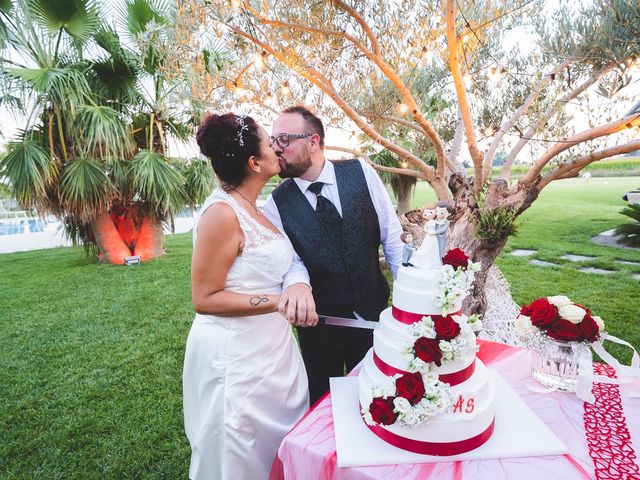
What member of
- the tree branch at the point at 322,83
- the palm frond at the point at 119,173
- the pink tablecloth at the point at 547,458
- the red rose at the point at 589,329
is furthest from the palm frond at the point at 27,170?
the red rose at the point at 589,329

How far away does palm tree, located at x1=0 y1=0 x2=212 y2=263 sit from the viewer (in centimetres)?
690

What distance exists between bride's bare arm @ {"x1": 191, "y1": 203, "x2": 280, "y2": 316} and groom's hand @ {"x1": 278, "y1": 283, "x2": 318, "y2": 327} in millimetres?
203

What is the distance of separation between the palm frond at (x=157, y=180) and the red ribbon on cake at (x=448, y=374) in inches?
320

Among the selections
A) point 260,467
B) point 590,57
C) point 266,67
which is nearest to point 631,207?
point 590,57

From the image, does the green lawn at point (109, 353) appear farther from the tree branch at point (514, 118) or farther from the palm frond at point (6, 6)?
the palm frond at point (6, 6)

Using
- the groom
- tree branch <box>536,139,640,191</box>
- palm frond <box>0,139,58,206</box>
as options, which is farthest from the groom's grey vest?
palm frond <box>0,139,58,206</box>

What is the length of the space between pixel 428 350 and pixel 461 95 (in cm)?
285

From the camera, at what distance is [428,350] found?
1090mm

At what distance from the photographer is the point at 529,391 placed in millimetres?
1573

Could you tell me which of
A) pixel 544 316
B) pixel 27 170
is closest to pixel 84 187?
pixel 27 170

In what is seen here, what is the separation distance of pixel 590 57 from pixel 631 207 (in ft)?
29.9

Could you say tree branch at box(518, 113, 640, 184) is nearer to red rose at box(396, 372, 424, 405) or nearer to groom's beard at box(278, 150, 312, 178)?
groom's beard at box(278, 150, 312, 178)

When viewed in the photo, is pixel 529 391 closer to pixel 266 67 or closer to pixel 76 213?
pixel 266 67

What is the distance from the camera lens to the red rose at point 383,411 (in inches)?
43.1
